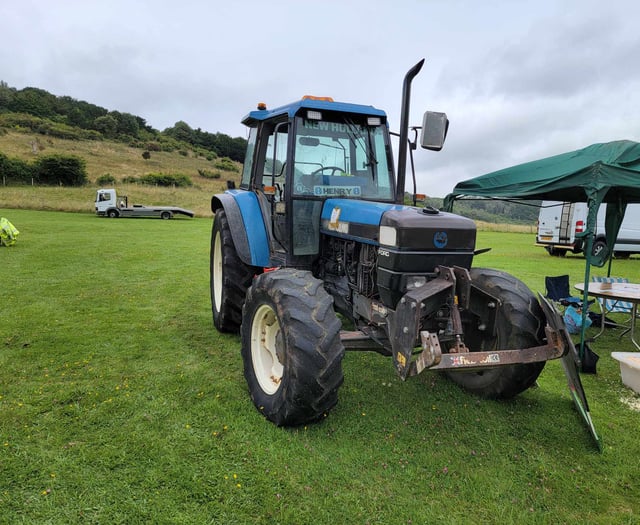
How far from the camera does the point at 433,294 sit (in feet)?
8.96

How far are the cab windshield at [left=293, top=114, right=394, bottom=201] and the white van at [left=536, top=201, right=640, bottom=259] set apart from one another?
458 inches

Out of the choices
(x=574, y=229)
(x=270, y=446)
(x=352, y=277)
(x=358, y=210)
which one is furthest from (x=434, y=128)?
(x=574, y=229)

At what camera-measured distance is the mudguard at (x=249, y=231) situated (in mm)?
4227

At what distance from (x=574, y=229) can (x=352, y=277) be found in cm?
1363

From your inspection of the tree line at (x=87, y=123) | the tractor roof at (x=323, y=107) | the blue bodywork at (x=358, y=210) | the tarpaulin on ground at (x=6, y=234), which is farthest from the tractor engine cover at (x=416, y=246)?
the tree line at (x=87, y=123)

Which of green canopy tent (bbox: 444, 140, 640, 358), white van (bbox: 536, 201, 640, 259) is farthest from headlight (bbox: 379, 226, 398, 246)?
white van (bbox: 536, 201, 640, 259)

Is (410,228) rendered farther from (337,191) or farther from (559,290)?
(559,290)

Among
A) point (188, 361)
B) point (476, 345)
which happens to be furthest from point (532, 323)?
point (188, 361)

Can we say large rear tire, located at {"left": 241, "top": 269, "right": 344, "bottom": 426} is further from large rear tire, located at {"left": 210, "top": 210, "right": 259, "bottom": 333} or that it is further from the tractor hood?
large rear tire, located at {"left": 210, "top": 210, "right": 259, "bottom": 333}

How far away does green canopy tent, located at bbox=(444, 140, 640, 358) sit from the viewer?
4.36 meters

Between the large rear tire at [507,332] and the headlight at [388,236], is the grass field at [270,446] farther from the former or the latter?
the headlight at [388,236]

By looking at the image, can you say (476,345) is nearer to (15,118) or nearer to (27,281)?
(27,281)

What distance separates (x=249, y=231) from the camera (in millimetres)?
4281

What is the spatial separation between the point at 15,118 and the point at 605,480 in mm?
73803
